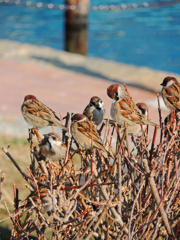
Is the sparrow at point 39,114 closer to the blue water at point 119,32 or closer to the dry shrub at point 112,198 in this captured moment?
the dry shrub at point 112,198

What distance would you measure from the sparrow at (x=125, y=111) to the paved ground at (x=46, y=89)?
14.1ft

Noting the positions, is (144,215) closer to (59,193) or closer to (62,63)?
(59,193)

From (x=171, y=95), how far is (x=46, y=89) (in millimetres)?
6432

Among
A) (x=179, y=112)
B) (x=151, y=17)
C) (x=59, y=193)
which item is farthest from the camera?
(x=151, y=17)

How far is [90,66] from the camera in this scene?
1120 cm

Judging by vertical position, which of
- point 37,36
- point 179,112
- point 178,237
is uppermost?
point 179,112

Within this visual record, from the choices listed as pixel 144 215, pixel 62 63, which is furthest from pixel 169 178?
pixel 62 63

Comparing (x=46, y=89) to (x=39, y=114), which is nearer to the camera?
(x=39, y=114)

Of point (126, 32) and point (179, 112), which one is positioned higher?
point (179, 112)

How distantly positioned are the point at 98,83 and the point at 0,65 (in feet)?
8.36

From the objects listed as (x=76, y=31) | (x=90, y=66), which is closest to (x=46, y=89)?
(x=90, y=66)

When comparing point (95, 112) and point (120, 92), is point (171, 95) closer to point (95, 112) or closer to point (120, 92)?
point (120, 92)

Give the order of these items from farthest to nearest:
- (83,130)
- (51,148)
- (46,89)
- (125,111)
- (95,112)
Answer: (46,89)
(95,112)
(125,111)
(83,130)
(51,148)

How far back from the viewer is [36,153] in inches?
116
